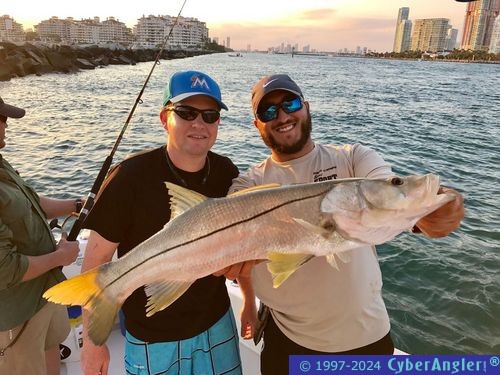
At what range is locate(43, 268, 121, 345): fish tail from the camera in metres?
2.19

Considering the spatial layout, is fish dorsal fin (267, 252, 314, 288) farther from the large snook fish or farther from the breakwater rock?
the breakwater rock

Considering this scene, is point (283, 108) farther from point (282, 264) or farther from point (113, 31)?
point (113, 31)

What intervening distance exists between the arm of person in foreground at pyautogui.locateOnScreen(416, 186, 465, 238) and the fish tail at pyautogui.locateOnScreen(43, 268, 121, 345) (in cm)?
181

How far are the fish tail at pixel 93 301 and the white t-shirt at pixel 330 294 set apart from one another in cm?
102

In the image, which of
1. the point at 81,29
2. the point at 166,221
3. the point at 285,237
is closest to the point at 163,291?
the point at 166,221

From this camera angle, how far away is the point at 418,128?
19109 mm

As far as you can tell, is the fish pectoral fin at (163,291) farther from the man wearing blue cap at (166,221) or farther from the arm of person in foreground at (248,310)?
the arm of person in foreground at (248,310)

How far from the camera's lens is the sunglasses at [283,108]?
2879 millimetres

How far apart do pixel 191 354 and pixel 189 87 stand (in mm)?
1744

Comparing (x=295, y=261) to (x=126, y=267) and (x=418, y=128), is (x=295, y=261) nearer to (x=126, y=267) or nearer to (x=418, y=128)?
(x=126, y=267)

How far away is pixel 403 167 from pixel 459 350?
8.36 meters

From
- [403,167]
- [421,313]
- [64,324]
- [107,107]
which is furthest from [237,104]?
[64,324]

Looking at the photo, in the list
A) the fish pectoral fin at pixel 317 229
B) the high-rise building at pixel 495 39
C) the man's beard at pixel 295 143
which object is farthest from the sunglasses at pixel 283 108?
the high-rise building at pixel 495 39

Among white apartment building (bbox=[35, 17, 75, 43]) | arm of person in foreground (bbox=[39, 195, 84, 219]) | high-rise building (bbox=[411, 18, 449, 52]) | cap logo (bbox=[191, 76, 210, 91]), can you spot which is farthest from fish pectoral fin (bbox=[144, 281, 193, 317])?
high-rise building (bbox=[411, 18, 449, 52])
